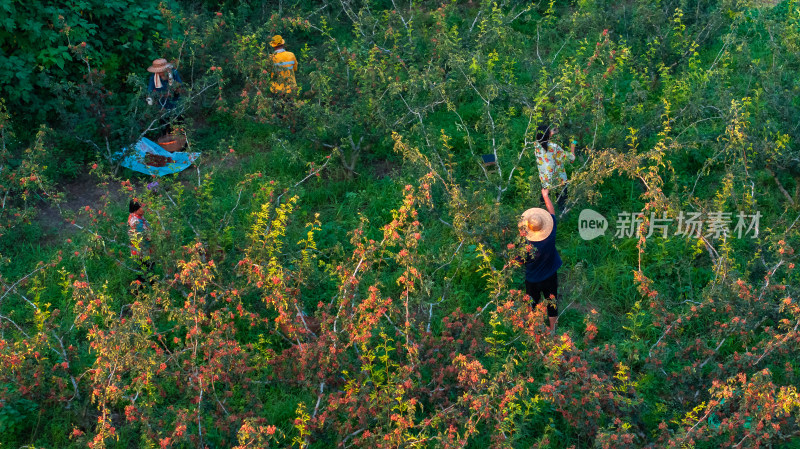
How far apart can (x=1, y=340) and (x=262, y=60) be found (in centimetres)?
510

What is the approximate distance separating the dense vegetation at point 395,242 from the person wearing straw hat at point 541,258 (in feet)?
0.89

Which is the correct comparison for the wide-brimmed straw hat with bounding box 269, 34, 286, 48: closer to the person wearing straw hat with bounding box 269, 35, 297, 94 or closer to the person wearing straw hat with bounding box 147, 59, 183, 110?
the person wearing straw hat with bounding box 269, 35, 297, 94

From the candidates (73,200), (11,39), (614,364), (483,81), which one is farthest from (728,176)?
(11,39)

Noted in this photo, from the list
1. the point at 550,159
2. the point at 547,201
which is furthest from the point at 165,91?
the point at 547,201

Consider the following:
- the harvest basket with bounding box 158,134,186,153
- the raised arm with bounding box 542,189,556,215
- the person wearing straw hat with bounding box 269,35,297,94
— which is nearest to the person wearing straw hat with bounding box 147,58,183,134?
the harvest basket with bounding box 158,134,186,153

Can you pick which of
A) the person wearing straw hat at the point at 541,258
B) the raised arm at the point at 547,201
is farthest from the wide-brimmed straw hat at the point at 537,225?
the raised arm at the point at 547,201

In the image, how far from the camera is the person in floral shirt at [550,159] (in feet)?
24.6

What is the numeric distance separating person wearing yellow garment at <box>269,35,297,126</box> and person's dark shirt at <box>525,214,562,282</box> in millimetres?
3912

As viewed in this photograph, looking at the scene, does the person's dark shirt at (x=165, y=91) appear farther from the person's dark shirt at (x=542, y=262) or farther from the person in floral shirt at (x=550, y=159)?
the person's dark shirt at (x=542, y=262)

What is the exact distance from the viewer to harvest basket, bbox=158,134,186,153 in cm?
941

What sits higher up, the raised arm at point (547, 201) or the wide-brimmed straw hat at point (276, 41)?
the raised arm at point (547, 201)

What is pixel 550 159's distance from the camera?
301 inches

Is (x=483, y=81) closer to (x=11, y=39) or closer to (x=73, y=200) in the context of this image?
(x=73, y=200)

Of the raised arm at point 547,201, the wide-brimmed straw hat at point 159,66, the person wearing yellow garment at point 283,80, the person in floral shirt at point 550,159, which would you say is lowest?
the wide-brimmed straw hat at point 159,66
